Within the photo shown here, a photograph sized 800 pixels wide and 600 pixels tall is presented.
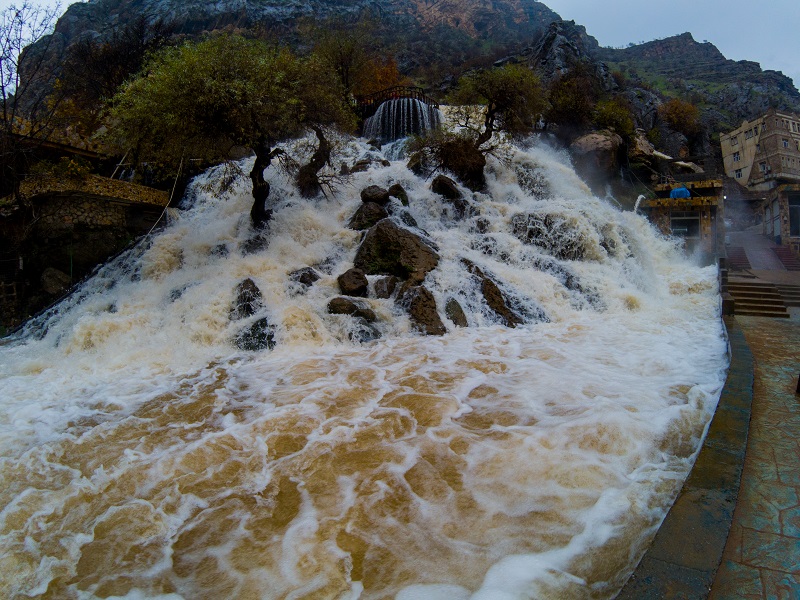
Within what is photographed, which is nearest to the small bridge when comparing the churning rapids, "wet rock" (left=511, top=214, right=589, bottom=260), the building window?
"wet rock" (left=511, top=214, right=589, bottom=260)

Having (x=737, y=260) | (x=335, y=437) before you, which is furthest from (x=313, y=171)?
(x=737, y=260)

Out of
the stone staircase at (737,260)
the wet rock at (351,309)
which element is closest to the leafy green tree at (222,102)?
the wet rock at (351,309)

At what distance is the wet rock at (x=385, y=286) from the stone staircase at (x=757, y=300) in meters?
8.01

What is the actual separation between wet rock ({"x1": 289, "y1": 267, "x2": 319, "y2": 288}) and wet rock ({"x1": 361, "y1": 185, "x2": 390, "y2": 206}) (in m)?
3.54

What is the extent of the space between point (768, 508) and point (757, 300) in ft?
31.8

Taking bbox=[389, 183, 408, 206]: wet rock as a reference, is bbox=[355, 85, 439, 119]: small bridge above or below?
above

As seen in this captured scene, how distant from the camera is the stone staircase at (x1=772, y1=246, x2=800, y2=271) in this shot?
61.8 feet

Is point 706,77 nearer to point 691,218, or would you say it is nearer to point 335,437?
point 691,218

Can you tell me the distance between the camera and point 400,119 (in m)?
21.8

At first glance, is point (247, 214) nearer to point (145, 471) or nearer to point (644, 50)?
point (145, 471)

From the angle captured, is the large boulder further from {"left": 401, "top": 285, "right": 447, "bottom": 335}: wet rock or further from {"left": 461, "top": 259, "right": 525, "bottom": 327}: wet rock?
{"left": 401, "top": 285, "right": 447, "bottom": 335}: wet rock

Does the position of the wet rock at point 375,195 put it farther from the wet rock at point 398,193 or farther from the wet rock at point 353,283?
the wet rock at point 353,283

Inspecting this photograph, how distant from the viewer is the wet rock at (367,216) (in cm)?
1226

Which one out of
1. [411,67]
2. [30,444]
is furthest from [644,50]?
[30,444]
